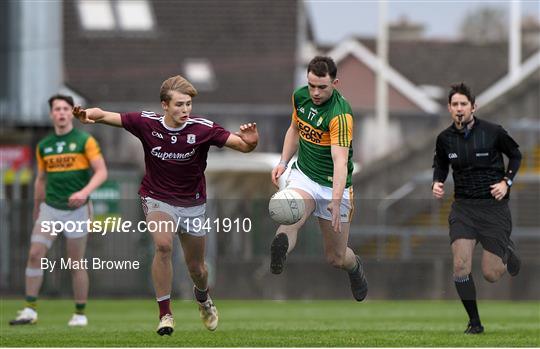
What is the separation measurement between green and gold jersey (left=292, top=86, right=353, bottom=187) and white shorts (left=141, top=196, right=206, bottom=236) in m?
1.01

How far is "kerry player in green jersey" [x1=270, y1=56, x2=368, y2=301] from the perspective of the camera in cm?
1333

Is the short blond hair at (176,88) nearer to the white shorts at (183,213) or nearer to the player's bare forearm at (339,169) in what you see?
the white shorts at (183,213)

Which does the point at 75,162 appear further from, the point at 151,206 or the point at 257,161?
the point at 257,161

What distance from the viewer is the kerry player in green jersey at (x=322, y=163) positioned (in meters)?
13.3

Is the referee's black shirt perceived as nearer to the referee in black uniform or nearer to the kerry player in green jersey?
the referee in black uniform

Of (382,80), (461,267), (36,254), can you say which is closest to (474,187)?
(461,267)

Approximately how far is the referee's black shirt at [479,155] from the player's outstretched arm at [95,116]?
11.2 ft

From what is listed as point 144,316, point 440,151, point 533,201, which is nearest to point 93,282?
point 144,316

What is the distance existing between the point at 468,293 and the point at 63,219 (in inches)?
172

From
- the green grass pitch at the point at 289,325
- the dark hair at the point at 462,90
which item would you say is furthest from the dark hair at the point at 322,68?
the green grass pitch at the point at 289,325

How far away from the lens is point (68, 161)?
16656mm

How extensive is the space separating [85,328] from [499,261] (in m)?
4.22

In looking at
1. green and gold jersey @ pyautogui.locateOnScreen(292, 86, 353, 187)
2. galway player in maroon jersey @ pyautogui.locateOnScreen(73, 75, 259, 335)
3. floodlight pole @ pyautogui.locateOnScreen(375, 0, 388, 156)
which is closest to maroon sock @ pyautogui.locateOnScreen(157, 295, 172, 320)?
galway player in maroon jersey @ pyautogui.locateOnScreen(73, 75, 259, 335)

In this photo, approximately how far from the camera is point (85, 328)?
16.1 m
